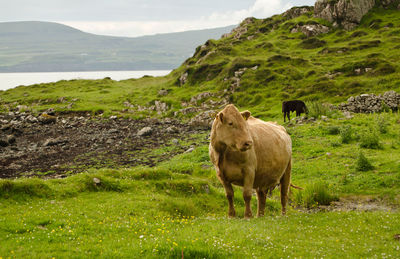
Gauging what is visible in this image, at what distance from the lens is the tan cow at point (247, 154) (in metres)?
10.1

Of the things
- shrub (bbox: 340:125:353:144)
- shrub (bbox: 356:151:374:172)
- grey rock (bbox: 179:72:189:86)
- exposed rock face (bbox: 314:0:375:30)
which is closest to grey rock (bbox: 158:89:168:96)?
grey rock (bbox: 179:72:189:86)

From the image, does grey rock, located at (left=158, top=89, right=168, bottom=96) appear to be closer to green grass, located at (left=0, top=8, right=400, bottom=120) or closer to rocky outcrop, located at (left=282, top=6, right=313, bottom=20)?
green grass, located at (left=0, top=8, right=400, bottom=120)

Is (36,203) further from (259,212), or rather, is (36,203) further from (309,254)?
(309,254)

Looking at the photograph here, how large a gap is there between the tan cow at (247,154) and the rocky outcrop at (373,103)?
2636 centimetres

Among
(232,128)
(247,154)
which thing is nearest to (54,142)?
(247,154)

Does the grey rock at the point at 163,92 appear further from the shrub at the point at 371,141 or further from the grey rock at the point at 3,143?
the shrub at the point at 371,141

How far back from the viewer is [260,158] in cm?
1180

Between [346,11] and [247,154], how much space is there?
318ft

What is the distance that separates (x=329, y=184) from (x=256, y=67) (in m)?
53.4

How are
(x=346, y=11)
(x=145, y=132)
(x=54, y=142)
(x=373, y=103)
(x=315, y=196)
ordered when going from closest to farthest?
1. (x=315, y=196)
2. (x=373, y=103)
3. (x=54, y=142)
4. (x=145, y=132)
5. (x=346, y=11)

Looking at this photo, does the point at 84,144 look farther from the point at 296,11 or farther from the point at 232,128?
the point at 296,11

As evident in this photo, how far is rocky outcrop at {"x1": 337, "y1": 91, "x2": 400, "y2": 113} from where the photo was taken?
34.2 metres

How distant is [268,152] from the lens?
1206 centimetres

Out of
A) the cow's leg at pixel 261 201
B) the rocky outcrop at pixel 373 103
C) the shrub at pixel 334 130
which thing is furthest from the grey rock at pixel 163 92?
the cow's leg at pixel 261 201
